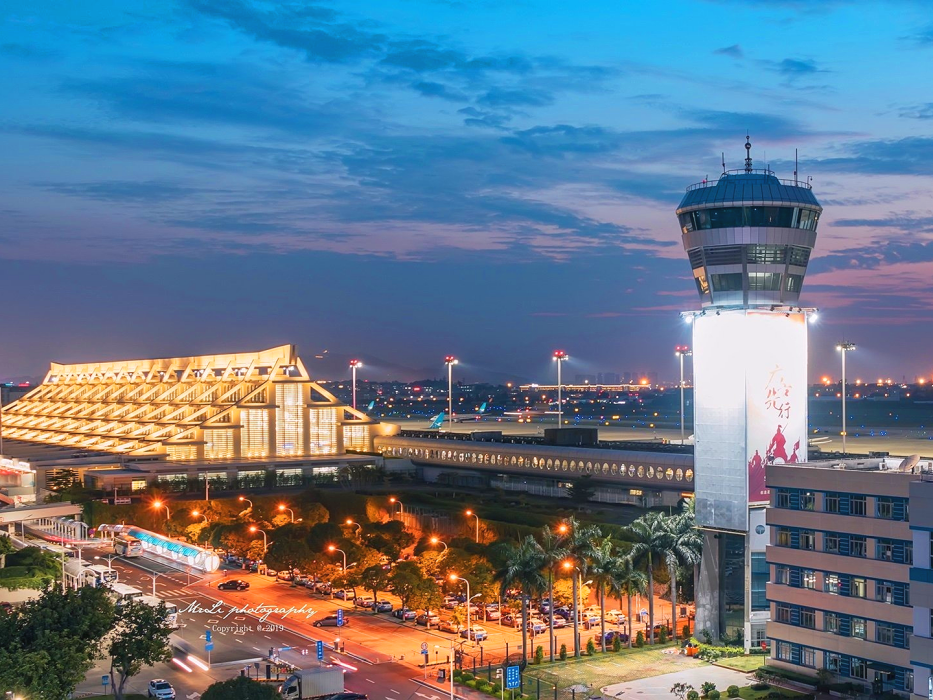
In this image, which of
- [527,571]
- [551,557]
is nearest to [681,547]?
[551,557]

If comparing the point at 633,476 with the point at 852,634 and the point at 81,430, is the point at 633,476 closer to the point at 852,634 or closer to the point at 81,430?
the point at 852,634

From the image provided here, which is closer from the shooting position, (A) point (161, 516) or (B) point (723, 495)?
(B) point (723, 495)

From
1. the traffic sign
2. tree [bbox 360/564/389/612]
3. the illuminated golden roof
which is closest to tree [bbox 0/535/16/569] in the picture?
tree [bbox 360/564/389/612]

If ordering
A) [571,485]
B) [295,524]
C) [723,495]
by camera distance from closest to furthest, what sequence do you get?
1. [723,495]
2. [295,524]
3. [571,485]

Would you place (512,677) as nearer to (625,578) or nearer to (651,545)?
(625,578)

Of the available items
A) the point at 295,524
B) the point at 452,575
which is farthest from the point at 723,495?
the point at 295,524
